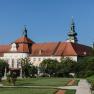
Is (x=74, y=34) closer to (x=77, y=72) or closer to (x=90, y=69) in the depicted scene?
(x=77, y=72)

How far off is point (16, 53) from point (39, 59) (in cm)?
769

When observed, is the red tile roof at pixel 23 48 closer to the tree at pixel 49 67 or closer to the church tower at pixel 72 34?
the tree at pixel 49 67

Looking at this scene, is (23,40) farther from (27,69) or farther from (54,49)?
(27,69)

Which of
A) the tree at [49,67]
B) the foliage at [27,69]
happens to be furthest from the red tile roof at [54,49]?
the foliage at [27,69]

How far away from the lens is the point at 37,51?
485 feet

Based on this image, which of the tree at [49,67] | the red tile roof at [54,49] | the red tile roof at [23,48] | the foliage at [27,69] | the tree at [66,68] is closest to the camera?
the foliage at [27,69]

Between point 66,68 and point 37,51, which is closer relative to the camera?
point 66,68

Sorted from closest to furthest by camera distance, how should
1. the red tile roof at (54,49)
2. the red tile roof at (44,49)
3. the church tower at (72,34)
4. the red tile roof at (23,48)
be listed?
the red tile roof at (54,49) → the red tile roof at (44,49) → the red tile roof at (23,48) → the church tower at (72,34)

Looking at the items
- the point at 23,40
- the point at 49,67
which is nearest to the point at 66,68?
the point at 49,67

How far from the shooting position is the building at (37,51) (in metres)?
142

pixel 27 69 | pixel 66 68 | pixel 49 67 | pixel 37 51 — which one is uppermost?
pixel 37 51

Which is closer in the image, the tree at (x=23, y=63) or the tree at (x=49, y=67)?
the tree at (x=23, y=63)

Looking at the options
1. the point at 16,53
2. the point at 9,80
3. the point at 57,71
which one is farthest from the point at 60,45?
the point at 9,80

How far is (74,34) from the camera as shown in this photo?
168 m
